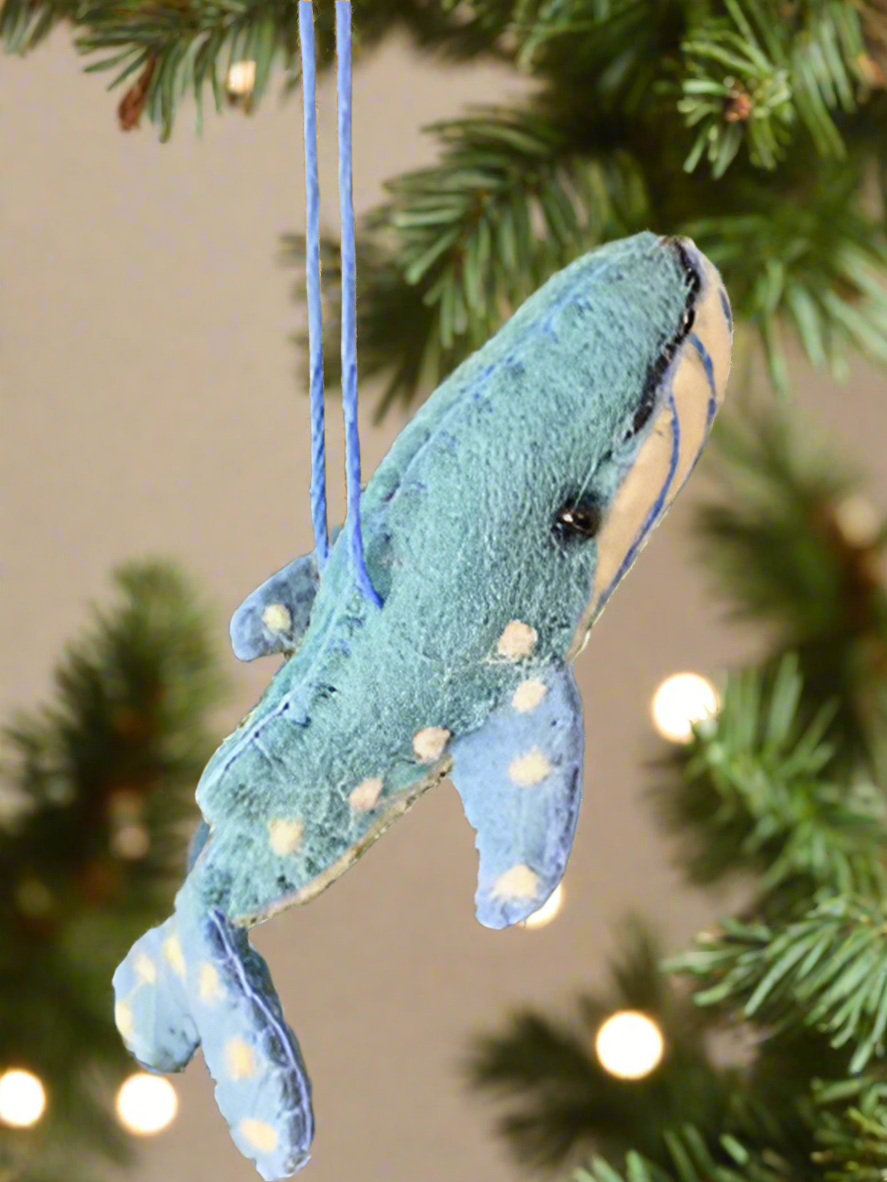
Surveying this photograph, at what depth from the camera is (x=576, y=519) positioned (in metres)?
0.31

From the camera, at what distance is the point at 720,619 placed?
0.67 m

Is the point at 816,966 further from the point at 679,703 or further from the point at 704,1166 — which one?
the point at 679,703

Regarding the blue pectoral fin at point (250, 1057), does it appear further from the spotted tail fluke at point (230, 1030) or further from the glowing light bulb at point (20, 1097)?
the glowing light bulb at point (20, 1097)

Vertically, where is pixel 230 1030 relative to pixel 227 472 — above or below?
below

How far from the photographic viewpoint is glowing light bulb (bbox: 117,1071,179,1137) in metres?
0.65

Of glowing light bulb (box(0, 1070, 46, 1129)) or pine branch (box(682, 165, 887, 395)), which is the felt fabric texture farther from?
glowing light bulb (box(0, 1070, 46, 1129))

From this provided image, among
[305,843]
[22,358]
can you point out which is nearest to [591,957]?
[22,358]

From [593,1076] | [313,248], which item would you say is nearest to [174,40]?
[313,248]

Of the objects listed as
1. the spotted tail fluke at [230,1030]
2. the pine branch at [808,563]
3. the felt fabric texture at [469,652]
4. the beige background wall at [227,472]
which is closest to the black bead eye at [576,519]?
the felt fabric texture at [469,652]

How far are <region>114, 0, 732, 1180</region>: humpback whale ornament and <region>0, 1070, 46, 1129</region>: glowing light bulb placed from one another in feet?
1.10

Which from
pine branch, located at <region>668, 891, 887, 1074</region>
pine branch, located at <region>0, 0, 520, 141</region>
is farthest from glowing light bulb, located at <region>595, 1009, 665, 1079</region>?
pine branch, located at <region>0, 0, 520, 141</region>

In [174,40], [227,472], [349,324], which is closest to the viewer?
[349,324]

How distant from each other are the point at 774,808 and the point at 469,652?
251 millimetres

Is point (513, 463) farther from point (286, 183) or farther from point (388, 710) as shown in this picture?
point (286, 183)
